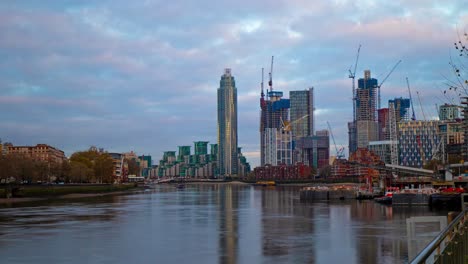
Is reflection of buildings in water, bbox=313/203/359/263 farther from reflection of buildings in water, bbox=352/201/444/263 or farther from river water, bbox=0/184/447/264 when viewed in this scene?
reflection of buildings in water, bbox=352/201/444/263

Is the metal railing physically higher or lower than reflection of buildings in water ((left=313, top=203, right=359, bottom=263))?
higher

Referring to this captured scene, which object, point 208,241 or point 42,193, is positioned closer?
point 208,241

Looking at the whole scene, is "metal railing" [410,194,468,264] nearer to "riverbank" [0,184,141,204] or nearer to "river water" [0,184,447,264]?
"river water" [0,184,447,264]

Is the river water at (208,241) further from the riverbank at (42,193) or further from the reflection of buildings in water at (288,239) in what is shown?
the riverbank at (42,193)

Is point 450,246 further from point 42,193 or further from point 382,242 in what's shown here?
point 42,193

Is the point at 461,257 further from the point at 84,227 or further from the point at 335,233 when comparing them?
the point at 84,227

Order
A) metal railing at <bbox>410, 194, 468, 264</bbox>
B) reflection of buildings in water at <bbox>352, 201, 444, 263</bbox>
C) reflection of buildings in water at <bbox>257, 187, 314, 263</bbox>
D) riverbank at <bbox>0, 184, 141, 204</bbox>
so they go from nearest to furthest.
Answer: metal railing at <bbox>410, 194, 468, 264</bbox>, reflection of buildings in water at <bbox>352, 201, 444, 263</bbox>, reflection of buildings in water at <bbox>257, 187, 314, 263</bbox>, riverbank at <bbox>0, 184, 141, 204</bbox>

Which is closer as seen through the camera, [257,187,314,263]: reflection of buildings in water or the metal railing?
the metal railing

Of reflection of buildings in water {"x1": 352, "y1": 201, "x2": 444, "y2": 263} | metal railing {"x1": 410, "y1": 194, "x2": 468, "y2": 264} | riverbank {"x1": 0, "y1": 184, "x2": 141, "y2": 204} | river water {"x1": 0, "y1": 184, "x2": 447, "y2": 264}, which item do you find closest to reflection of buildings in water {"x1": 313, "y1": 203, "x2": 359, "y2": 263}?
river water {"x1": 0, "y1": 184, "x2": 447, "y2": 264}

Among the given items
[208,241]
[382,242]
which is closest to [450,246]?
[382,242]

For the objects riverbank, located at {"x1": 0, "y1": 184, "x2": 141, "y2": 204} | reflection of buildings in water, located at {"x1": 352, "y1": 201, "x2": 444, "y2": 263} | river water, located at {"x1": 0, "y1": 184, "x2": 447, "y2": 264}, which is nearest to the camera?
reflection of buildings in water, located at {"x1": 352, "y1": 201, "x2": 444, "y2": 263}

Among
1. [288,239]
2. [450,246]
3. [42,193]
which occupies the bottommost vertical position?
[42,193]

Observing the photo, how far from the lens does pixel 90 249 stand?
40281 millimetres

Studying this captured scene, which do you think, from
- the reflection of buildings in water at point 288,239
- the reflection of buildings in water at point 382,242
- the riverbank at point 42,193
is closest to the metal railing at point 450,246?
the reflection of buildings in water at point 288,239
